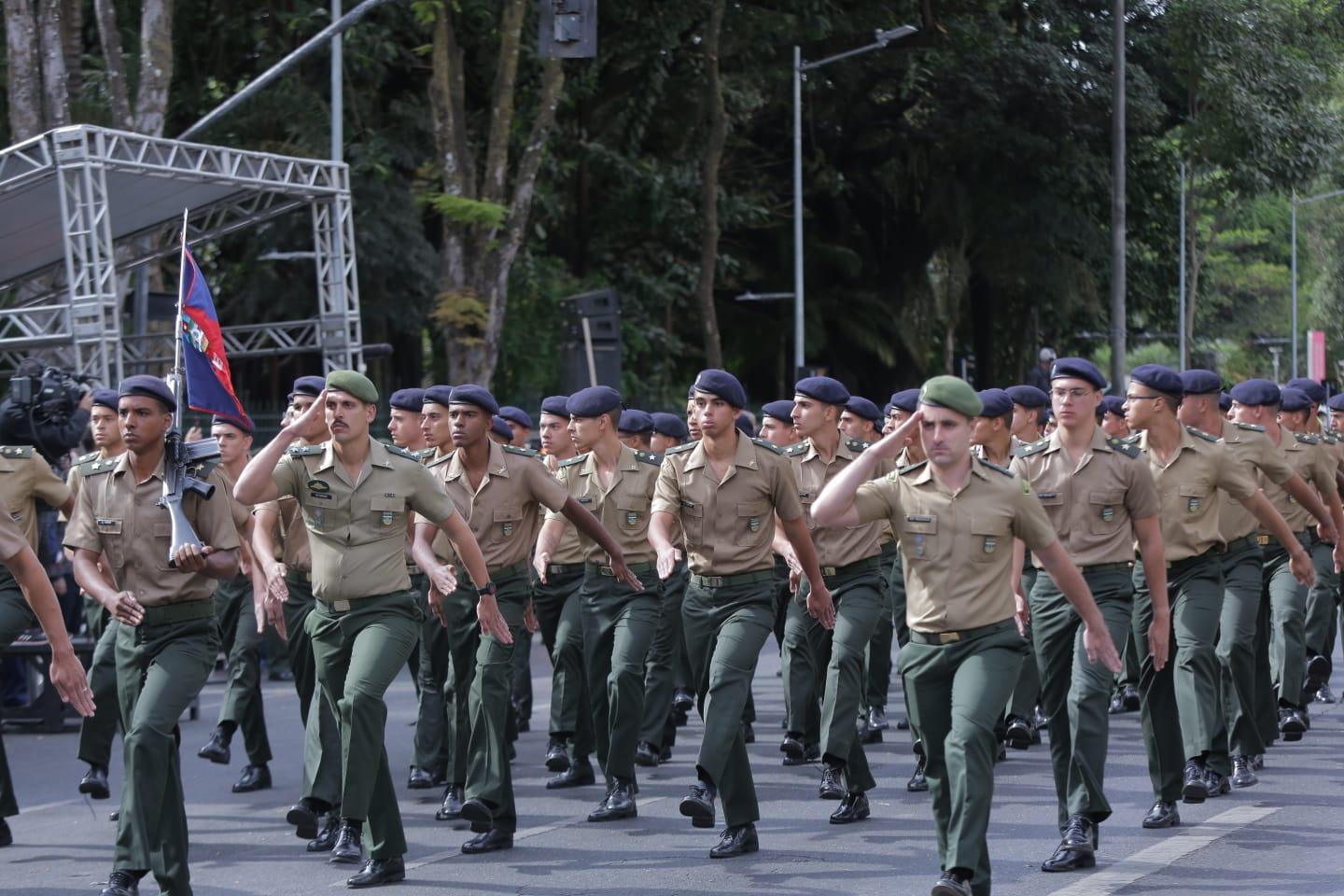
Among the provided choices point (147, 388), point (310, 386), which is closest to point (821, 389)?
point (310, 386)

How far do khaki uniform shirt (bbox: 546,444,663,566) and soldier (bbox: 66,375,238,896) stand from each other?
3581 mm

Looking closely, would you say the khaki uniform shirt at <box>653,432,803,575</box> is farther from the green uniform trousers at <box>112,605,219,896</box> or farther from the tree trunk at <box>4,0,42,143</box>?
the tree trunk at <box>4,0,42,143</box>

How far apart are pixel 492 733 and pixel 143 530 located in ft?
6.03

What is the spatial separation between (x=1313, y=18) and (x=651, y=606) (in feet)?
95.5

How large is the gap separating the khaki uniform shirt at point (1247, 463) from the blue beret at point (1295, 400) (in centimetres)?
246

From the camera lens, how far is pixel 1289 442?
11.5 metres

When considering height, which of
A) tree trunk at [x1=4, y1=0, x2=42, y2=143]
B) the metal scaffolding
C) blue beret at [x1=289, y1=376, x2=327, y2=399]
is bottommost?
blue beret at [x1=289, y1=376, x2=327, y2=399]

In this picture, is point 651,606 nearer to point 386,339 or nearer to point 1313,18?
point 386,339

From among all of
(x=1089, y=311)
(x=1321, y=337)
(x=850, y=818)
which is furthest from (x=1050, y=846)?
(x=1321, y=337)

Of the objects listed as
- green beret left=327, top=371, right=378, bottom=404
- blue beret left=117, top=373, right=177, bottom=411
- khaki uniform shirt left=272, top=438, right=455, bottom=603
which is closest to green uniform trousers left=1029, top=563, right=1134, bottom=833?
khaki uniform shirt left=272, top=438, right=455, bottom=603

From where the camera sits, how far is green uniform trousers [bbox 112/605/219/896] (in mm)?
6848

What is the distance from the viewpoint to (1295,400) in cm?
1221

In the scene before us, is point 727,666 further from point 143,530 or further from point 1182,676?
point 143,530

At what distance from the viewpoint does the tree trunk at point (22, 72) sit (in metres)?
18.8
